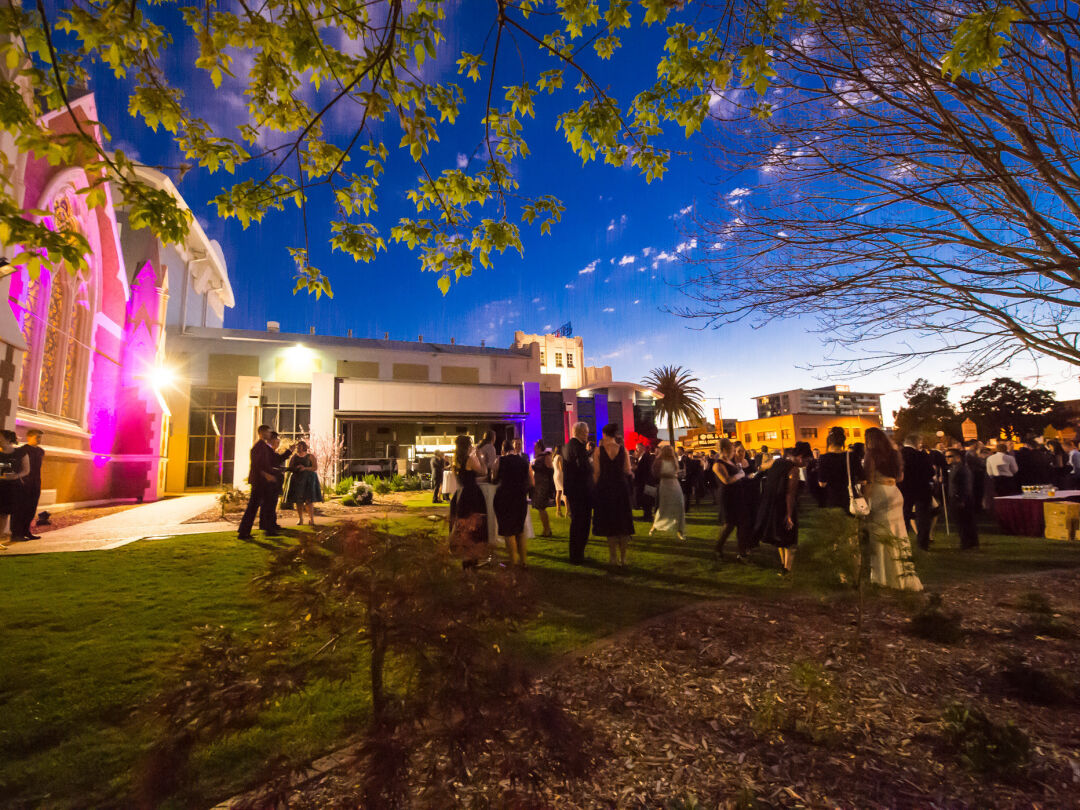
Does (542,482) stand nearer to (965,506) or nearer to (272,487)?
(272,487)

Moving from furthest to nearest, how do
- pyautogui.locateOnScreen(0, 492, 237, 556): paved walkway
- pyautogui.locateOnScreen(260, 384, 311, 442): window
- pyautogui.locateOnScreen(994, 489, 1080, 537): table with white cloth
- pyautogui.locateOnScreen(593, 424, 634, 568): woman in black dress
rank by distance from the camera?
pyautogui.locateOnScreen(260, 384, 311, 442): window < pyautogui.locateOnScreen(994, 489, 1080, 537): table with white cloth < pyautogui.locateOnScreen(0, 492, 237, 556): paved walkway < pyautogui.locateOnScreen(593, 424, 634, 568): woman in black dress

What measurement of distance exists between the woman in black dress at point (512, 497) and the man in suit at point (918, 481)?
20.0ft

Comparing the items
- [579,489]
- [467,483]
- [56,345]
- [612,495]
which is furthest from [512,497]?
[56,345]

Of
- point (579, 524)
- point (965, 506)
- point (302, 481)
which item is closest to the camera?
point (579, 524)

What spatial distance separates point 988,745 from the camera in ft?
8.21

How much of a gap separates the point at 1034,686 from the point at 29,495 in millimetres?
14701

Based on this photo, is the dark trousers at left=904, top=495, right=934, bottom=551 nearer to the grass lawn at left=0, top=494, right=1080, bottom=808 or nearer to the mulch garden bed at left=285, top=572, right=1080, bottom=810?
the grass lawn at left=0, top=494, right=1080, bottom=808

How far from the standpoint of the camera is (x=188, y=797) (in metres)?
2.31

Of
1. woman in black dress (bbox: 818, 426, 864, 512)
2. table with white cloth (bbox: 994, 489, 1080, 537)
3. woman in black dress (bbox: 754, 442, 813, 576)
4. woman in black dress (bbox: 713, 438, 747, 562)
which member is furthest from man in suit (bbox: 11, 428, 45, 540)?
table with white cloth (bbox: 994, 489, 1080, 537)

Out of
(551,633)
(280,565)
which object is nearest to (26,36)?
(280,565)

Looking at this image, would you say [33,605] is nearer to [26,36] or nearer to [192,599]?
[192,599]

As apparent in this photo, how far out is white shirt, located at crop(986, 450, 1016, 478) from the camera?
11328 millimetres

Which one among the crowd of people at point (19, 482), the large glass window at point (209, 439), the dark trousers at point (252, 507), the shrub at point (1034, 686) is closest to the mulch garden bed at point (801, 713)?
the shrub at point (1034, 686)

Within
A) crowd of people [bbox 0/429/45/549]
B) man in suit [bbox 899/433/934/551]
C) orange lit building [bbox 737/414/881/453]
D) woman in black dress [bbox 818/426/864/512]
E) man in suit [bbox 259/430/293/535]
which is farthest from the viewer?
orange lit building [bbox 737/414/881/453]
